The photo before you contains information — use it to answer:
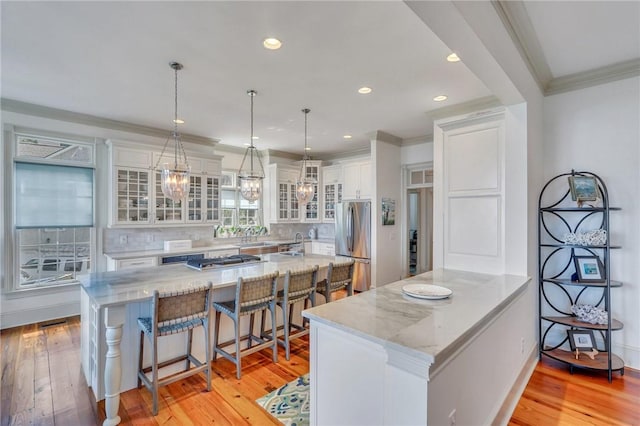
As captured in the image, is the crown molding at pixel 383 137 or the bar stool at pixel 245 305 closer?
the bar stool at pixel 245 305

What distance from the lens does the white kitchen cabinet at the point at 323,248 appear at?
20.5 feet

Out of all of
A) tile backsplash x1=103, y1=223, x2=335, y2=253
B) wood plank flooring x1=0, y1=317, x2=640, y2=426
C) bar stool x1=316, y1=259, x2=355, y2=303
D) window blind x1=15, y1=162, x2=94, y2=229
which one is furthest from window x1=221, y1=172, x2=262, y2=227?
wood plank flooring x1=0, y1=317, x2=640, y2=426

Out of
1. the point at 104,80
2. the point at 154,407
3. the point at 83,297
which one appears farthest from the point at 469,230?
the point at 104,80

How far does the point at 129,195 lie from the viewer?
446 centimetres

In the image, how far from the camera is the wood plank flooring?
2150 millimetres

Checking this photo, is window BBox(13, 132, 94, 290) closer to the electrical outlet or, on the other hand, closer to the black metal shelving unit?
the electrical outlet

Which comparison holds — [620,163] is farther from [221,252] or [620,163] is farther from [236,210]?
[236,210]

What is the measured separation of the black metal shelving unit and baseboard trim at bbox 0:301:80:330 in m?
5.78

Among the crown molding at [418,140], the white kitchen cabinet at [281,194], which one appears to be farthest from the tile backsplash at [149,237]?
the crown molding at [418,140]

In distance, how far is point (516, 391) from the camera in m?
2.40

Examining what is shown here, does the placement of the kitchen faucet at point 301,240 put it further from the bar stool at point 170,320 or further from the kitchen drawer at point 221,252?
the bar stool at point 170,320

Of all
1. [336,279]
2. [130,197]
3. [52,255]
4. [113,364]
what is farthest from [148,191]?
[336,279]

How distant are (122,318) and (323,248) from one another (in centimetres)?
456

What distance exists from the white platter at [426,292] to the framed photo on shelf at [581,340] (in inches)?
70.5
